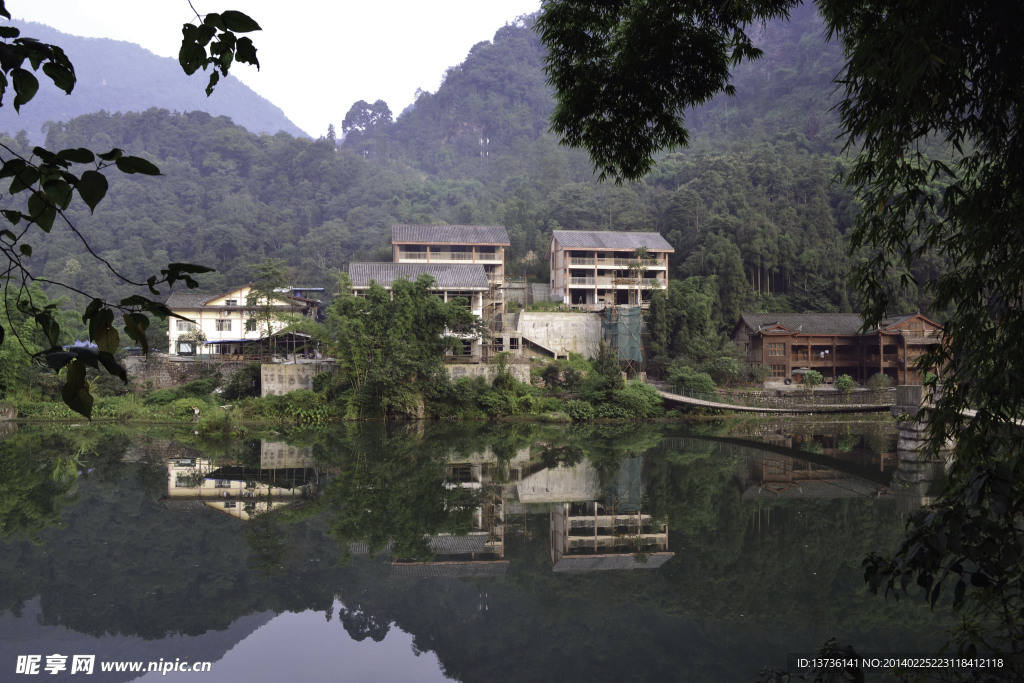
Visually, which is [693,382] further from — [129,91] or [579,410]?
[129,91]

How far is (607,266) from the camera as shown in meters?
29.7

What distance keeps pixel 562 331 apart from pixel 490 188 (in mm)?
30812

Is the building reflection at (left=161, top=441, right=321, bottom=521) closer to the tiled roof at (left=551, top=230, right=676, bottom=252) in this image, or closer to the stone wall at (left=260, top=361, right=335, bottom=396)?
the stone wall at (left=260, top=361, right=335, bottom=396)

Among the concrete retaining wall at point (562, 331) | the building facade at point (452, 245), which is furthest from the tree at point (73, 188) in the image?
the building facade at point (452, 245)

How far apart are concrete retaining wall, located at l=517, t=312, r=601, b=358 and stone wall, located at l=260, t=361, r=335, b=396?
25.5ft

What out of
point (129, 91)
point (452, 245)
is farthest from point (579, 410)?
point (129, 91)

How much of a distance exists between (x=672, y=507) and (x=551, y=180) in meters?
41.7


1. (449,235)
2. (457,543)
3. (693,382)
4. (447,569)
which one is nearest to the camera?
(447,569)

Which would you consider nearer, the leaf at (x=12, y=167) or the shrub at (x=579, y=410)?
the leaf at (x=12, y=167)

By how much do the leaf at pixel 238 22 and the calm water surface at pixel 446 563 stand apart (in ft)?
16.5

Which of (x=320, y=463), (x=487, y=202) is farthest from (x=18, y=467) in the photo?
(x=487, y=202)

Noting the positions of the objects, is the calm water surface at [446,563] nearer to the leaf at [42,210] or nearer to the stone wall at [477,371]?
the leaf at [42,210]

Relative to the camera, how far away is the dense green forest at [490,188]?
3097 cm

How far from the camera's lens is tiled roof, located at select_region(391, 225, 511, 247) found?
3055cm
